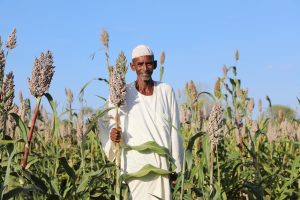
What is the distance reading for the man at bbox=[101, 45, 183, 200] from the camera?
387 cm

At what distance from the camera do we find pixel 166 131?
400cm

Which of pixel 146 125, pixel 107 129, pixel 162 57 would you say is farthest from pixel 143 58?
pixel 162 57

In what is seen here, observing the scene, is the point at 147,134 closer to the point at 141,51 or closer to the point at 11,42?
the point at 141,51

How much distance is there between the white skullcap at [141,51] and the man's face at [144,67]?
30 millimetres

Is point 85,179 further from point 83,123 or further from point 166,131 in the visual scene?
point 83,123

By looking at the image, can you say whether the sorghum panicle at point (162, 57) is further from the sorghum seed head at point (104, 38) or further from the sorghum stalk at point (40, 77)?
the sorghum stalk at point (40, 77)

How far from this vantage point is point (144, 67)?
4.02 m

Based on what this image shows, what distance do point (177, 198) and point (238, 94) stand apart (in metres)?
1.77

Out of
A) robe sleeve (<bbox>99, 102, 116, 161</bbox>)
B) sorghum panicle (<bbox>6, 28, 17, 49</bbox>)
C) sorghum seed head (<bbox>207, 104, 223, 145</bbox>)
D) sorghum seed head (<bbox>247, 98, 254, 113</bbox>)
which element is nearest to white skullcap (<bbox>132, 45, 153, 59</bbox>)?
robe sleeve (<bbox>99, 102, 116, 161</bbox>)

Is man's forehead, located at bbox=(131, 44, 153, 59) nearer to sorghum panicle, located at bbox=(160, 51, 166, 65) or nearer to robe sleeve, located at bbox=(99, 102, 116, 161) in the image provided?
robe sleeve, located at bbox=(99, 102, 116, 161)

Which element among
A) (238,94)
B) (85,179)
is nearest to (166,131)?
(85,179)

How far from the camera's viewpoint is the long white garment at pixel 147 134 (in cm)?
387

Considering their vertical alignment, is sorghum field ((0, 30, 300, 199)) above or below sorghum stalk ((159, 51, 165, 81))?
below

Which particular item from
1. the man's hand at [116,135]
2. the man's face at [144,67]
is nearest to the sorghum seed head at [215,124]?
the man's hand at [116,135]
